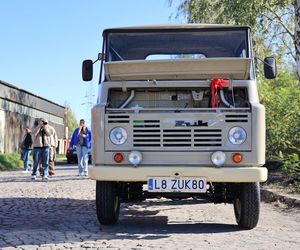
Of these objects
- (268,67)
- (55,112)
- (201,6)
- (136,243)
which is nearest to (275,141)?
(268,67)

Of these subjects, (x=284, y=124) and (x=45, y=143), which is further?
(x=45, y=143)

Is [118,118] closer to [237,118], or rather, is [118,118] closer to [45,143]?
[237,118]

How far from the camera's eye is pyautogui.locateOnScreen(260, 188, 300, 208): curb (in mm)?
9354

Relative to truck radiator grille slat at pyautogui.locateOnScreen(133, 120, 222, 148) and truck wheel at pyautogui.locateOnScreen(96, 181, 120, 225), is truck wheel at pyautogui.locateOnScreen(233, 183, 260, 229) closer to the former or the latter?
truck radiator grille slat at pyautogui.locateOnScreen(133, 120, 222, 148)

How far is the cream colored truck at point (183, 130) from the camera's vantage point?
6.39 meters

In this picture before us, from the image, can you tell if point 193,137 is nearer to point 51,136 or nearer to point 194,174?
point 194,174

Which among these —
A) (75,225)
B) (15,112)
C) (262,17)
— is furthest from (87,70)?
(15,112)

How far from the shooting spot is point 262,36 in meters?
20.4

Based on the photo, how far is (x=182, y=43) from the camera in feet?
25.6

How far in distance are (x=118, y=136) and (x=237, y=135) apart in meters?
1.45

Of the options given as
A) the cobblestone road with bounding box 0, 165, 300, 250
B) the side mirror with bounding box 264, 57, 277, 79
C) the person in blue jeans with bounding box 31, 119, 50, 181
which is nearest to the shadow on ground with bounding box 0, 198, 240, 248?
the cobblestone road with bounding box 0, 165, 300, 250

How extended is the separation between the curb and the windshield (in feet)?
10.5

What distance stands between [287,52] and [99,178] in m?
17.7

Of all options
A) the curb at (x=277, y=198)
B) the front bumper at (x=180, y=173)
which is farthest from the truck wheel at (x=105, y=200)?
the curb at (x=277, y=198)
